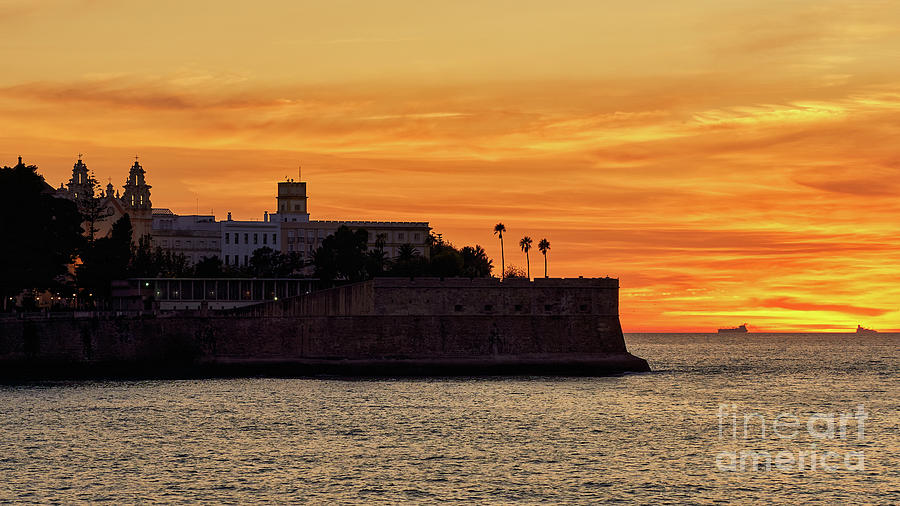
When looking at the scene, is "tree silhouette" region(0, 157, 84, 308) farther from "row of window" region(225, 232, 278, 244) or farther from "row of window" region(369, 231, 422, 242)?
"row of window" region(369, 231, 422, 242)

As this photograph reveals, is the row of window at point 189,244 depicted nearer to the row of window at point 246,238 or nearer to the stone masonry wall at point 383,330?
the row of window at point 246,238

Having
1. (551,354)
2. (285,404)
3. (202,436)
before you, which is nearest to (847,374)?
(551,354)

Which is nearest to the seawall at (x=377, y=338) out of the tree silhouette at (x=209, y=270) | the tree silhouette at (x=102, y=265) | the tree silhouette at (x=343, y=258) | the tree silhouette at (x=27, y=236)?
the tree silhouette at (x=27, y=236)

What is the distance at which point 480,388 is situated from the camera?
7456 cm

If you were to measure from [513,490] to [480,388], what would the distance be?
118 ft

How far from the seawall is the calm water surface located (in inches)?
207

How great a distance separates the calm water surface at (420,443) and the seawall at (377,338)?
17.2 feet

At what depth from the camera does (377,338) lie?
3332 inches

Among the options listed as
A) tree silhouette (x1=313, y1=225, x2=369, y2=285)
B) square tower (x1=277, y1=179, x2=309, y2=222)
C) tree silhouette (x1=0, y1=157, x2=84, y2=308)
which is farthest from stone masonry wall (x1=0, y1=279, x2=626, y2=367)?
square tower (x1=277, y1=179, x2=309, y2=222)

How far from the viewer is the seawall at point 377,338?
277 ft

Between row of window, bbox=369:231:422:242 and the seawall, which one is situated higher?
row of window, bbox=369:231:422:242

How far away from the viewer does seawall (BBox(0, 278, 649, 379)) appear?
8438 centimetres

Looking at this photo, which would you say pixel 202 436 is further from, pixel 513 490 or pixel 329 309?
pixel 329 309

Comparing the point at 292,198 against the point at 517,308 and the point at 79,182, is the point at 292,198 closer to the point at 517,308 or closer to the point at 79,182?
the point at 79,182
